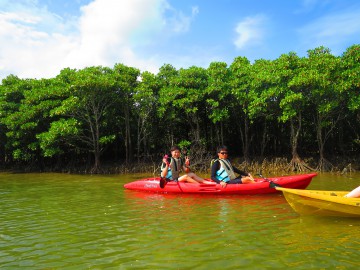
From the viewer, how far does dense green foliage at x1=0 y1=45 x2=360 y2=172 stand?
43.7 feet

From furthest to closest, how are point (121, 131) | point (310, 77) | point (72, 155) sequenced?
→ point (72, 155) → point (121, 131) → point (310, 77)

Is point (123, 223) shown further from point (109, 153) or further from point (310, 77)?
point (109, 153)

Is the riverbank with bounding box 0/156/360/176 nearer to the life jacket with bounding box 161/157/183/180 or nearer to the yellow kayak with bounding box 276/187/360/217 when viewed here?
the life jacket with bounding box 161/157/183/180

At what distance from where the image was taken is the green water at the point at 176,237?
127 inches

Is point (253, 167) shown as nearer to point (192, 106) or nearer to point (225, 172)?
point (192, 106)

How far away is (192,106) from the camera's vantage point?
16.0 m

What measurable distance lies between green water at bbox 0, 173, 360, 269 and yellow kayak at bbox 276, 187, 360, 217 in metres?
0.13

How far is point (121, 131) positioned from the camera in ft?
59.3

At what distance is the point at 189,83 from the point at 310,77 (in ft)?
19.0

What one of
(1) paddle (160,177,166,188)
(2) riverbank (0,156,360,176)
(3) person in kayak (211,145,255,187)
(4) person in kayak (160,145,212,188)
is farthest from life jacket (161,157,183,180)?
(2) riverbank (0,156,360,176)

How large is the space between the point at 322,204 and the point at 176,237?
2.33 metres

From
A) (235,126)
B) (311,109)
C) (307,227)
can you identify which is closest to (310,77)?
(311,109)

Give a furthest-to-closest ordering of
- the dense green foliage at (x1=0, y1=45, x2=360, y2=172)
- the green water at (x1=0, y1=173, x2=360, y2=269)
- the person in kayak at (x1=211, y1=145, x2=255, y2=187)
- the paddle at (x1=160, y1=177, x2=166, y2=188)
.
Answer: the dense green foliage at (x1=0, y1=45, x2=360, y2=172) → the paddle at (x1=160, y1=177, x2=166, y2=188) → the person in kayak at (x1=211, y1=145, x2=255, y2=187) → the green water at (x1=0, y1=173, x2=360, y2=269)

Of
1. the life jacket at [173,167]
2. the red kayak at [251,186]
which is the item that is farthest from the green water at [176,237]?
the life jacket at [173,167]
